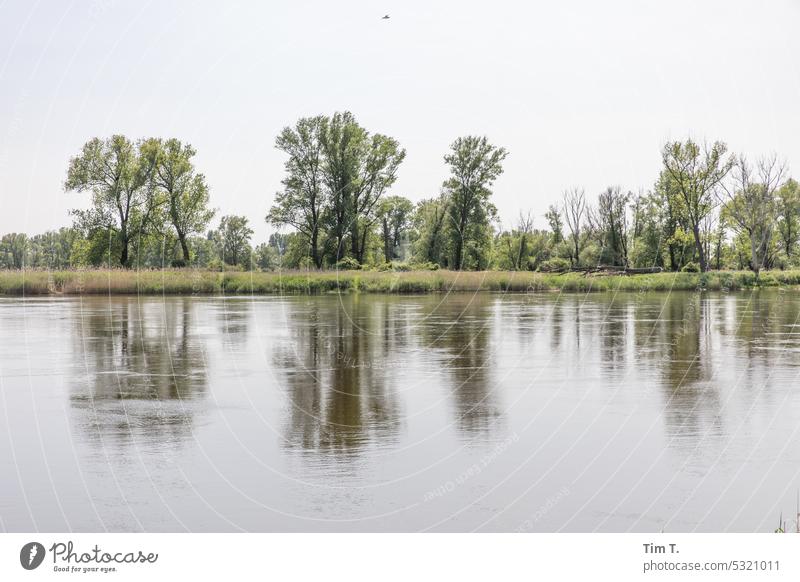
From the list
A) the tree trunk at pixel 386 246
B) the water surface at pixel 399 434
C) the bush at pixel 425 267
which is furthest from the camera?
the tree trunk at pixel 386 246

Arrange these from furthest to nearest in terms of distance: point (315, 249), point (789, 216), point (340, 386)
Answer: point (789, 216) → point (315, 249) → point (340, 386)

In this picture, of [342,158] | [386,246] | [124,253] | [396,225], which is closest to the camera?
[342,158]

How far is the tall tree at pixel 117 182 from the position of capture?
5994cm

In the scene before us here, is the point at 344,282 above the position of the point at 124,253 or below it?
below

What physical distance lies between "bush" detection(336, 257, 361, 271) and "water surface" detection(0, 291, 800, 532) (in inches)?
1576

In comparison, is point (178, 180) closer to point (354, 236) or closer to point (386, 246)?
point (354, 236)

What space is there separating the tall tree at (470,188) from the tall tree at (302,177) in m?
13.4

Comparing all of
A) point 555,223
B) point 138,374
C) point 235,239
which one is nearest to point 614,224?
point 555,223

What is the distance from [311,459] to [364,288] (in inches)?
1737

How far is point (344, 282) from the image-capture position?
52969mm

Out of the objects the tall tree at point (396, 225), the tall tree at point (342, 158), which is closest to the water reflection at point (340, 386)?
the tall tree at point (342, 158)

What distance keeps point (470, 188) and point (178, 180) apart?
23.0 meters

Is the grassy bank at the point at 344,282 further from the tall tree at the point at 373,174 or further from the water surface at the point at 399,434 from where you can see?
the water surface at the point at 399,434
